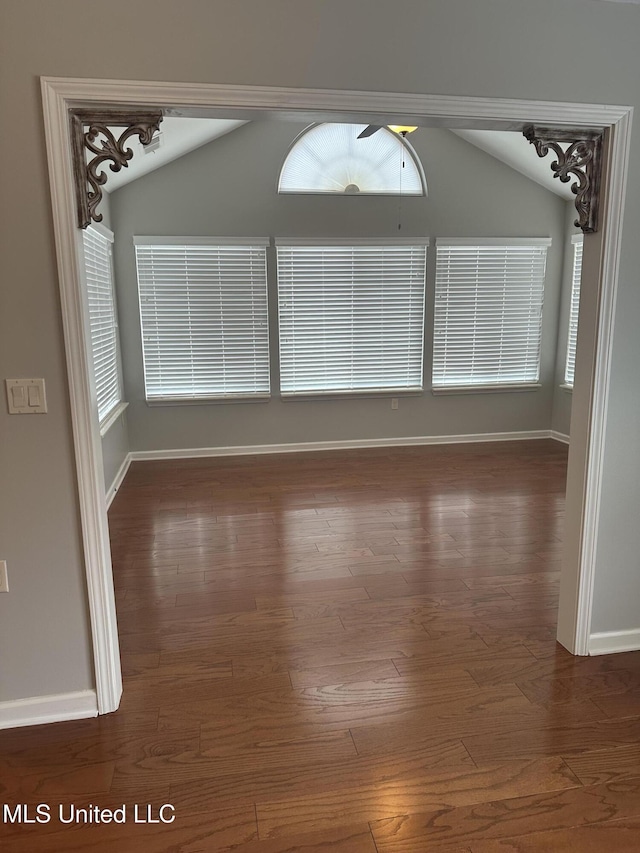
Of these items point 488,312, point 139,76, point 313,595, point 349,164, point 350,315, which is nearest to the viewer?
point 139,76

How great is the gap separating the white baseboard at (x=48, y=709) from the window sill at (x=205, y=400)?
370cm

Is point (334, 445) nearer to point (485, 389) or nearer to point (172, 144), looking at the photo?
point (485, 389)

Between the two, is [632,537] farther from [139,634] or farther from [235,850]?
[139,634]

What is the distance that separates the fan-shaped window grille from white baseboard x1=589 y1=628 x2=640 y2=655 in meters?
4.52

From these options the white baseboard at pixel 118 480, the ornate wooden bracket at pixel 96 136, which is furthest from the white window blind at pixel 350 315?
the ornate wooden bracket at pixel 96 136

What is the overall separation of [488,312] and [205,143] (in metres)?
3.28

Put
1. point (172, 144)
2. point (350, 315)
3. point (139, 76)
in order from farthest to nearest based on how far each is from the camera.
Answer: point (350, 315)
point (172, 144)
point (139, 76)

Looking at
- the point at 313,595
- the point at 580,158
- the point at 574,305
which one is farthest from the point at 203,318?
the point at 580,158

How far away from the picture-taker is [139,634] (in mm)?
2814

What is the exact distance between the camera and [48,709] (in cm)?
222

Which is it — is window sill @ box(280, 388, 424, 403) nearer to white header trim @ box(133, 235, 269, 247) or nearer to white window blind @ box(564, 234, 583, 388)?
white header trim @ box(133, 235, 269, 247)

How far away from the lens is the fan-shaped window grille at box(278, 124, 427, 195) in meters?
5.55

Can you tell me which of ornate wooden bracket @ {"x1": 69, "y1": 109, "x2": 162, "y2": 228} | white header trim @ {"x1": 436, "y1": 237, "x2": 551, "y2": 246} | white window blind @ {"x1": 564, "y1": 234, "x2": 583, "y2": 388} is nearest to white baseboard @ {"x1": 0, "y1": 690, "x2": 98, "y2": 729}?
ornate wooden bracket @ {"x1": 69, "y1": 109, "x2": 162, "y2": 228}

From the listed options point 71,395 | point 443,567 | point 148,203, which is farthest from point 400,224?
point 71,395
